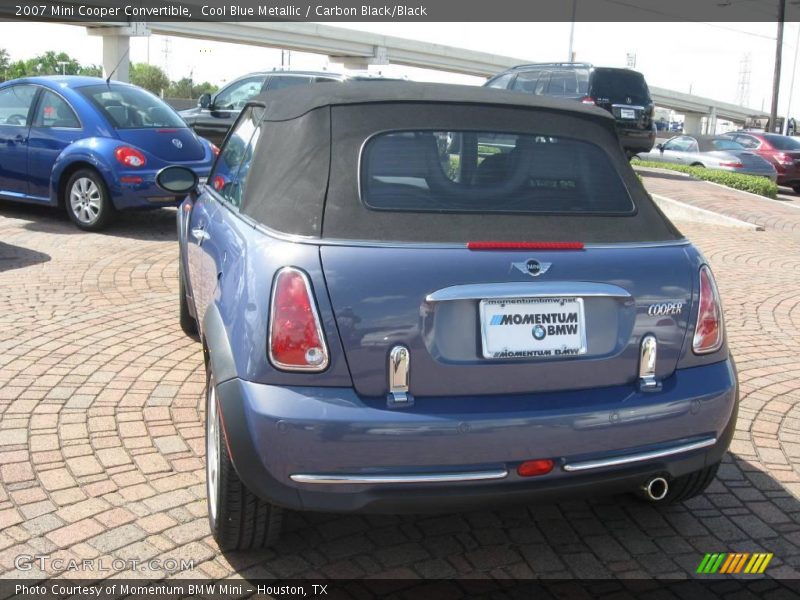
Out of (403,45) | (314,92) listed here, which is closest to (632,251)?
(314,92)

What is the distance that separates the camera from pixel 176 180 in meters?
5.18

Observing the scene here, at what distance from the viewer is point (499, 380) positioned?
3.00 metres

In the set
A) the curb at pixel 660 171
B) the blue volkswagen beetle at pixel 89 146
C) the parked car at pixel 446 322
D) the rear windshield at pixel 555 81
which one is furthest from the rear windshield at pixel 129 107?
the curb at pixel 660 171

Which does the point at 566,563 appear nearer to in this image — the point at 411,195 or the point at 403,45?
the point at 411,195

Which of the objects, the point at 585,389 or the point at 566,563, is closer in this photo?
the point at 585,389

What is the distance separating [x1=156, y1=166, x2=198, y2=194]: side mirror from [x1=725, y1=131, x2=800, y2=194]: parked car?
19.7 meters

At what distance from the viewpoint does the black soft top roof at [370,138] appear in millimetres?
3131

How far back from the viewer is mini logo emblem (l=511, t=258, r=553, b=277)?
120 inches

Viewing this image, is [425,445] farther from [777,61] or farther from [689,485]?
[777,61]

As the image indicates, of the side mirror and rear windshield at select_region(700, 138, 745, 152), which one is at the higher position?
the side mirror

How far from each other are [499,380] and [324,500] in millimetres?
708

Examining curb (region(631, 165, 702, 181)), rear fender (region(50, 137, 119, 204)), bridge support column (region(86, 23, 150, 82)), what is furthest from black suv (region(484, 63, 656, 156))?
bridge support column (region(86, 23, 150, 82))

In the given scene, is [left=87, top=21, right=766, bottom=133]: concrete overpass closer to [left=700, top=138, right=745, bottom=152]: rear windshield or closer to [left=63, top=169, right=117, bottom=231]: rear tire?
[left=700, top=138, right=745, bottom=152]: rear windshield

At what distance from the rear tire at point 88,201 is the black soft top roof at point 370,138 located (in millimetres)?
6495
